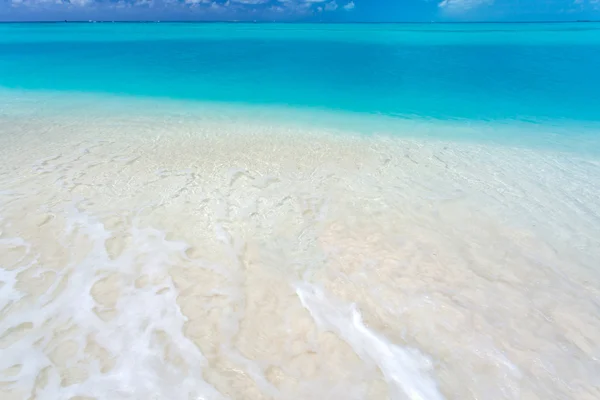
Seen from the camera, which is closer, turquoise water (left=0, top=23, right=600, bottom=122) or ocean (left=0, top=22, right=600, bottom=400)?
ocean (left=0, top=22, right=600, bottom=400)

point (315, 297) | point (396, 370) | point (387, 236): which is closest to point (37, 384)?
point (315, 297)

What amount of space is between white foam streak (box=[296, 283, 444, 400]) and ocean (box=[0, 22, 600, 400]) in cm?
2

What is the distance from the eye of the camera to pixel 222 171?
7336 mm

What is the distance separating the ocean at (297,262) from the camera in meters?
3.22

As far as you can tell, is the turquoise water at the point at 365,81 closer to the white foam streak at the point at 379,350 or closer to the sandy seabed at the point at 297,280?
the sandy seabed at the point at 297,280

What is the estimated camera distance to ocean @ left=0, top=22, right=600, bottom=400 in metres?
3.22

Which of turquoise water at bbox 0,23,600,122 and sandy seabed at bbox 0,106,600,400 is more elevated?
sandy seabed at bbox 0,106,600,400

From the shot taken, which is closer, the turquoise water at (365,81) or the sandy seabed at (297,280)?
the sandy seabed at (297,280)

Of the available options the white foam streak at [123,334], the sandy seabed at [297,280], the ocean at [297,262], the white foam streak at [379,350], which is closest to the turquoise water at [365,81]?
the ocean at [297,262]

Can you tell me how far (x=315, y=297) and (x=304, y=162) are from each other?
4.32 meters

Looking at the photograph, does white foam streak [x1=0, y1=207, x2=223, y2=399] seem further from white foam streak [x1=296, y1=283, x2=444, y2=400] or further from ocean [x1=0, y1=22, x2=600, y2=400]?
white foam streak [x1=296, y1=283, x2=444, y2=400]

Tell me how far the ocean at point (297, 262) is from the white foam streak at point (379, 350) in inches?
0.6

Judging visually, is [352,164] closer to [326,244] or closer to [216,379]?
[326,244]

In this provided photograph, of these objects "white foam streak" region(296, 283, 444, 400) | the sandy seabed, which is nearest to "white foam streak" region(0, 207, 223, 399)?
the sandy seabed
